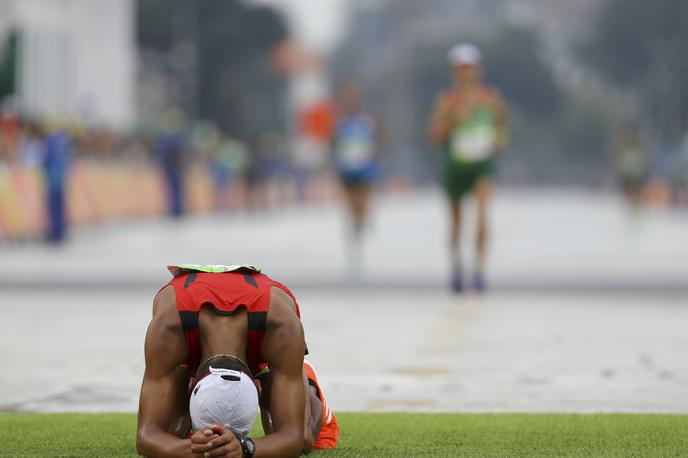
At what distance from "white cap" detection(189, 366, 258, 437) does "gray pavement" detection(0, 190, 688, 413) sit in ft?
8.00

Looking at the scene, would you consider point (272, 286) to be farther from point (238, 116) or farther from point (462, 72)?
point (238, 116)

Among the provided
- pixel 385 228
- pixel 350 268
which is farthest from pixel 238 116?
pixel 350 268

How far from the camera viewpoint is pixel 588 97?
13050 cm

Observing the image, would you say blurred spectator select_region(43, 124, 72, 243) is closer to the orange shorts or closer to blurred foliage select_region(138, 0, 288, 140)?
the orange shorts

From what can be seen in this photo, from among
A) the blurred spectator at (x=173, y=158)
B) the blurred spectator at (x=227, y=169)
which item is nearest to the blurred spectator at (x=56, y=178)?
the blurred spectator at (x=173, y=158)

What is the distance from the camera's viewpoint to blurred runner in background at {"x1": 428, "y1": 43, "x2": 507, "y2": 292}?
14344 mm

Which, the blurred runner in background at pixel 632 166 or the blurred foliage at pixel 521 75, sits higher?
the blurred foliage at pixel 521 75

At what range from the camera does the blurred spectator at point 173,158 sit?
1426 inches

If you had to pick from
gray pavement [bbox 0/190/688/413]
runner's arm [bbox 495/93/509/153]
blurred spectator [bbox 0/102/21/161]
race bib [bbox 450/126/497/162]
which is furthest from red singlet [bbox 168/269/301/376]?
blurred spectator [bbox 0/102/21/161]

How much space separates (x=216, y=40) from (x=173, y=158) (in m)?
47.9

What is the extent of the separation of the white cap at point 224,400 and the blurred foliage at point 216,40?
75387 millimetres

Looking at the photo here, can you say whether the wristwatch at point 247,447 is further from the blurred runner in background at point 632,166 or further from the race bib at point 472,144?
the blurred runner in background at point 632,166

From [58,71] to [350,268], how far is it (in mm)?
27152

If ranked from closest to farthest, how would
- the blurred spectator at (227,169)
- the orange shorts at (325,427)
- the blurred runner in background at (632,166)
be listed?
the orange shorts at (325,427), the blurred runner in background at (632,166), the blurred spectator at (227,169)
